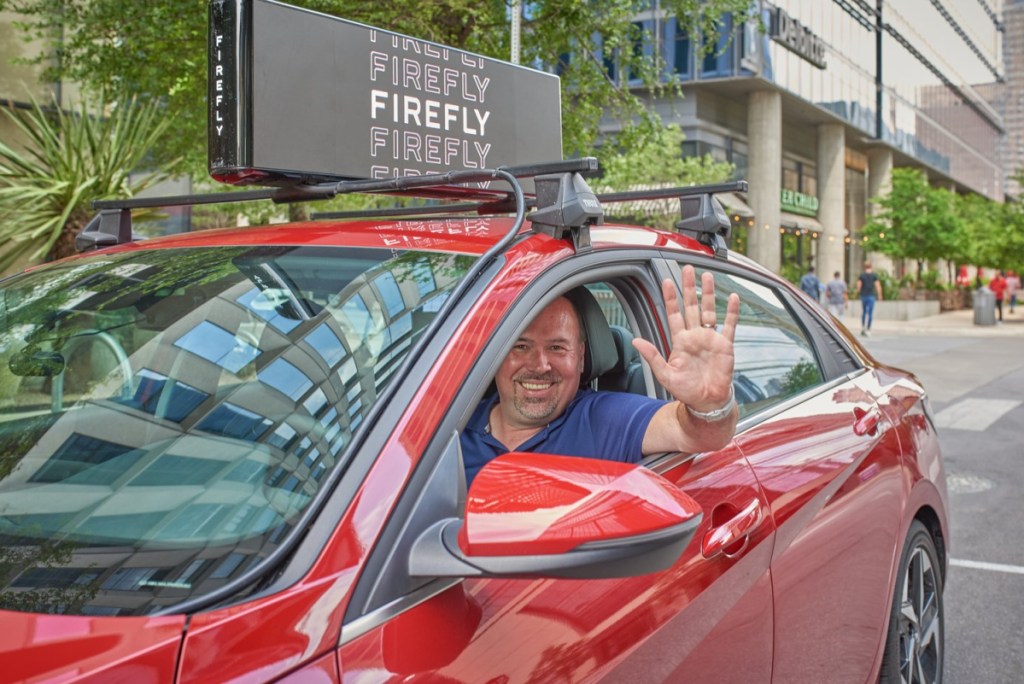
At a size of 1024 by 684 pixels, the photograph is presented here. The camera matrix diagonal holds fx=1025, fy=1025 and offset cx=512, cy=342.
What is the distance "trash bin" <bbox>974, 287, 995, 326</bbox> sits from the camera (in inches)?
1230

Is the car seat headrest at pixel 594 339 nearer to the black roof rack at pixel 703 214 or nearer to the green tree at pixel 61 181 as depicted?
the black roof rack at pixel 703 214

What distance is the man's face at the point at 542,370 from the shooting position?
2379 mm

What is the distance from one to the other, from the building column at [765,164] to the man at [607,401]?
138 ft

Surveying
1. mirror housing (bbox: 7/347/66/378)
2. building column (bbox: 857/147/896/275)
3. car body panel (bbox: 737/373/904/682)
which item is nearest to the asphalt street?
car body panel (bbox: 737/373/904/682)

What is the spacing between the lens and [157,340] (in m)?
1.97

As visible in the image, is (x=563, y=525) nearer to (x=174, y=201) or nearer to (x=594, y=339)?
(x=594, y=339)

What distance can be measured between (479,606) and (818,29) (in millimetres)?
47835

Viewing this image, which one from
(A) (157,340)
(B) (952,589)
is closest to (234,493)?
(A) (157,340)

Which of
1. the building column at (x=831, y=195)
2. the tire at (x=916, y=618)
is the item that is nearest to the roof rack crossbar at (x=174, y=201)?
the tire at (x=916, y=618)

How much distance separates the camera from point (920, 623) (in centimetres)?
324

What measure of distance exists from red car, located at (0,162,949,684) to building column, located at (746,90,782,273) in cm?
4192

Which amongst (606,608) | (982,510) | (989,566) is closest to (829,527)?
(606,608)

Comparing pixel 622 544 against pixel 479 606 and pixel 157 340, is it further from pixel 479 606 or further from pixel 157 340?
pixel 157 340

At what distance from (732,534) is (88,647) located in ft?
4.38
